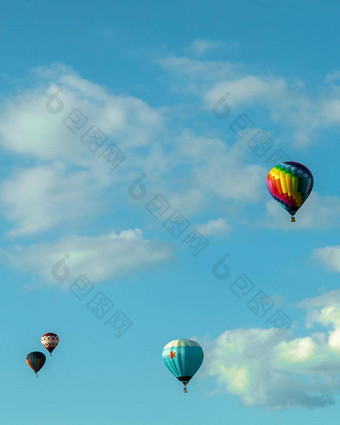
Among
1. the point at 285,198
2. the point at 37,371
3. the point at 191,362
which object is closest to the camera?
the point at 285,198

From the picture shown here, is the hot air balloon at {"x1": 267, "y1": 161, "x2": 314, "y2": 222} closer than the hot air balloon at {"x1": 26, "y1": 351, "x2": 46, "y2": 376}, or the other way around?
the hot air balloon at {"x1": 267, "y1": 161, "x2": 314, "y2": 222}

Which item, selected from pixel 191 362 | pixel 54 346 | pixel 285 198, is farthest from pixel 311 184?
pixel 54 346

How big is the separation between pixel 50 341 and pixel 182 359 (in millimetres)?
49326

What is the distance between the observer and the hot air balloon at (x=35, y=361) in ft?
561

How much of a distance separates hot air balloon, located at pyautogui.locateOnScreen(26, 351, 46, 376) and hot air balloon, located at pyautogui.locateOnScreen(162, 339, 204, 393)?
1795 inches

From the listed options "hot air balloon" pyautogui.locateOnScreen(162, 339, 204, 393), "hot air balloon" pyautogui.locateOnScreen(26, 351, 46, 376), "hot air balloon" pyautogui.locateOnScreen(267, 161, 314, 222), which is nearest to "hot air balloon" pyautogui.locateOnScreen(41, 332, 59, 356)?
"hot air balloon" pyautogui.locateOnScreen(26, 351, 46, 376)

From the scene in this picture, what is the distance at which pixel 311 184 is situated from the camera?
405 feet

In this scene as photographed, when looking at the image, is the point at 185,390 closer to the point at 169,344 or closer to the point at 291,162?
the point at 169,344

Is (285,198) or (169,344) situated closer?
(285,198)

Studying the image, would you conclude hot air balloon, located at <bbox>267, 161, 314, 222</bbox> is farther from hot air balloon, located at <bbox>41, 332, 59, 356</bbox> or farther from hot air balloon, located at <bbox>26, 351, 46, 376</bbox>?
hot air balloon, located at <bbox>26, 351, 46, 376</bbox>

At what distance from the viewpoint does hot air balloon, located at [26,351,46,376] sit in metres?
171

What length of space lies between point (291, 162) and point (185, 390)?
3716 cm

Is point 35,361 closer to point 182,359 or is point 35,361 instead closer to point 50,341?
point 50,341

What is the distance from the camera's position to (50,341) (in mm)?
173875
